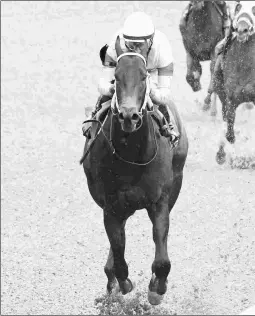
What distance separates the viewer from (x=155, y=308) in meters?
8.39

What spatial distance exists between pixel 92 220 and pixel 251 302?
3973 millimetres

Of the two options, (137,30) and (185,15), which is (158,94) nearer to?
(137,30)

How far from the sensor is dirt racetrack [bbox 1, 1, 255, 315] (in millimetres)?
9078

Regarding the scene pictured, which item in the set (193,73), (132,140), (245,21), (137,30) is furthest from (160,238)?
(193,73)

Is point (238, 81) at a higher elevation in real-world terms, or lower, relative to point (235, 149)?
higher

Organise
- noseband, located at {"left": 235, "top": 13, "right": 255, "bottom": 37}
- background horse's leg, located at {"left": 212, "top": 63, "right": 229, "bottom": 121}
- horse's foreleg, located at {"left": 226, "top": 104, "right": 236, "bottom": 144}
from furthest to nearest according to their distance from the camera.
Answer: background horse's leg, located at {"left": 212, "top": 63, "right": 229, "bottom": 121}, horse's foreleg, located at {"left": 226, "top": 104, "right": 236, "bottom": 144}, noseband, located at {"left": 235, "top": 13, "right": 255, "bottom": 37}

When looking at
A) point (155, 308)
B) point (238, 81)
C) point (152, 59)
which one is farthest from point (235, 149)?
point (152, 59)

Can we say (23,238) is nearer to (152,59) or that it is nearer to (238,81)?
(238,81)

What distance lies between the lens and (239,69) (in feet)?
40.8

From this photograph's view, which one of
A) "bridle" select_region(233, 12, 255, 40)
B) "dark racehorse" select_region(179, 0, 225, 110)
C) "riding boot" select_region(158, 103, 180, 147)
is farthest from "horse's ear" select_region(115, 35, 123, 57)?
"dark racehorse" select_region(179, 0, 225, 110)

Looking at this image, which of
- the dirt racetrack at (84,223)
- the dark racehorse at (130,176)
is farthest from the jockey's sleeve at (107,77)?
the dirt racetrack at (84,223)

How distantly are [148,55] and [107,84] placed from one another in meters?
0.41

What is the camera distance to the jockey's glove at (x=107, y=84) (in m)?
6.95

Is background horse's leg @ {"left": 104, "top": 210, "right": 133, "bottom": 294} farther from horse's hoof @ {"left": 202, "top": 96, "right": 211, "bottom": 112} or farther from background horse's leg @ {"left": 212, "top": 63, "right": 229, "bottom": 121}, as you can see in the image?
horse's hoof @ {"left": 202, "top": 96, "right": 211, "bottom": 112}
